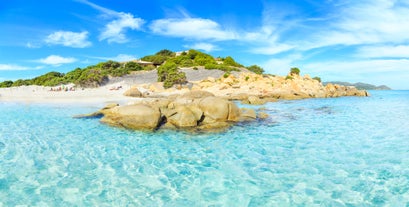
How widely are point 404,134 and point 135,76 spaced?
53960mm

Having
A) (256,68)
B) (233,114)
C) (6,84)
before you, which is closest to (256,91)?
(233,114)

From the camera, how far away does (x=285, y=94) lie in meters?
35.4

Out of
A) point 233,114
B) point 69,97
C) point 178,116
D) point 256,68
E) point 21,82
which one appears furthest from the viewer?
point 256,68

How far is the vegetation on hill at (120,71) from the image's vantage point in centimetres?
4972

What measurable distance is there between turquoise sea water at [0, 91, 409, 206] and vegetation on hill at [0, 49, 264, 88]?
35.8 m

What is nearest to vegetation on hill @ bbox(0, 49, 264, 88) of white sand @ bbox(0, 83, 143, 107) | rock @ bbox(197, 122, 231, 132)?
white sand @ bbox(0, 83, 143, 107)

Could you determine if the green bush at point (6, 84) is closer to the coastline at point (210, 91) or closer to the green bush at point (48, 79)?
the green bush at point (48, 79)

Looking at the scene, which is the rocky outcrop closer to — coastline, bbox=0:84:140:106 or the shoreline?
coastline, bbox=0:84:140:106

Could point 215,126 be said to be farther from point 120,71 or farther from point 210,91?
point 120,71

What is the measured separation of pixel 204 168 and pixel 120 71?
56.4 m

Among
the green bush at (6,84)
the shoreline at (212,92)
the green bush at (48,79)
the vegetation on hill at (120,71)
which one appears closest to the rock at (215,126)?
the shoreline at (212,92)

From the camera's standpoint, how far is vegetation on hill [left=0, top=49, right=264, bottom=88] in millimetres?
49725

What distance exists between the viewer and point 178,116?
44.3 feet

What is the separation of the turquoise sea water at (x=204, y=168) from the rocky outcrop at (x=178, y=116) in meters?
1.09
